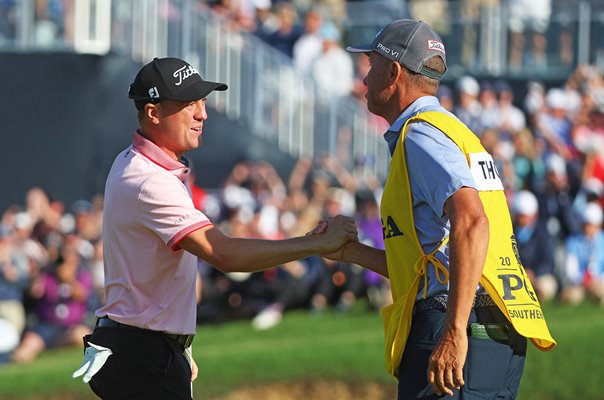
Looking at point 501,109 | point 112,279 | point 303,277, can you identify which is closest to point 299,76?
point 501,109

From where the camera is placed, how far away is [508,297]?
5.42m

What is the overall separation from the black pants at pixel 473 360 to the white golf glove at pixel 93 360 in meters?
1.34

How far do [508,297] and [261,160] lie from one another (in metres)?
13.4

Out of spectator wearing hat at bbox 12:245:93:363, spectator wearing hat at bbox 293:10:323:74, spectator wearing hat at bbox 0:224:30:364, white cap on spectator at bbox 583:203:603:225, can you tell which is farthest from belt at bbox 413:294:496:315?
spectator wearing hat at bbox 293:10:323:74

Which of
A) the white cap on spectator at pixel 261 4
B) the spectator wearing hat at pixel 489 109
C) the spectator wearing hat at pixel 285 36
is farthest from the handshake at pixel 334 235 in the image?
the white cap on spectator at pixel 261 4

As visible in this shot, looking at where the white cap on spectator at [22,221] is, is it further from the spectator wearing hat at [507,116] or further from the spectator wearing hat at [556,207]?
the spectator wearing hat at [507,116]

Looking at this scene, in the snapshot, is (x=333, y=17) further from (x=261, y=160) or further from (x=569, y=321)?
(x=569, y=321)

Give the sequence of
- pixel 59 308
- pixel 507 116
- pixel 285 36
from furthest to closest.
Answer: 1. pixel 285 36
2. pixel 507 116
3. pixel 59 308

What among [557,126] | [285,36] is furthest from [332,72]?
[557,126]

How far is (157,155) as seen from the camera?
19.7 ft

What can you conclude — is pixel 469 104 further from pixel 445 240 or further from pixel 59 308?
pixel 445 240

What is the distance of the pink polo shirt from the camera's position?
5875 mm

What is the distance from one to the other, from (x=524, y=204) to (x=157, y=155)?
9820 millimetres

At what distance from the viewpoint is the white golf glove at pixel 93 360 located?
591 centimetres
